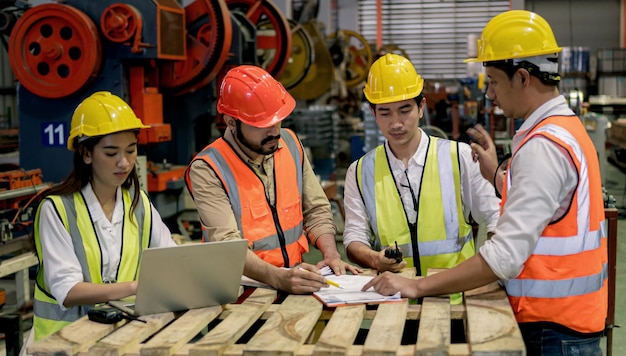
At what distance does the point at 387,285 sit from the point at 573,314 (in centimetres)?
54

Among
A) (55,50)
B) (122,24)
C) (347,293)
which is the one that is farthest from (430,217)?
(55,50)

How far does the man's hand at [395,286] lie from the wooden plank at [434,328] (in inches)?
2.1

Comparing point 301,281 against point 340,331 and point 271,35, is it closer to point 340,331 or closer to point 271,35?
point 340,331

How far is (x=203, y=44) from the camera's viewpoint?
616cm

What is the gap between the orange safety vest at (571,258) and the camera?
6.77 ft

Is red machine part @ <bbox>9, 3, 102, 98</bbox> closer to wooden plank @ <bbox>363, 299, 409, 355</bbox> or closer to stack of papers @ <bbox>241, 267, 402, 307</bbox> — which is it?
stack of papers @ <bbox>241, 267, 402, 307</bbox>

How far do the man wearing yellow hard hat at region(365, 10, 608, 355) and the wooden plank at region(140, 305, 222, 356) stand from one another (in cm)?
64

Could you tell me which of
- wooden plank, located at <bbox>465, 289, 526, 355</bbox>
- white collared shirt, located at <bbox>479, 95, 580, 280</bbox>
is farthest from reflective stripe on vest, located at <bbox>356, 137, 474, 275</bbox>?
white collared shirt, located at <bbox>479, 95, 580, 280</bbox>

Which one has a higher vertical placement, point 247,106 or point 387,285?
point 247,106

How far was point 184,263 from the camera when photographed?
84.3 inches

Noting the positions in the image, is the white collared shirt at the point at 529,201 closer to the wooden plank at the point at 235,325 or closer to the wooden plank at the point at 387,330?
the wooden plank at the point at 387,330

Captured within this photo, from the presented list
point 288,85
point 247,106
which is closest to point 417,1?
point 288,85

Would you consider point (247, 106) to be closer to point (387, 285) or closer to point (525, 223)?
point (387, 285)

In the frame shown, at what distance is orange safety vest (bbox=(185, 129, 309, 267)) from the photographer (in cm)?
286
